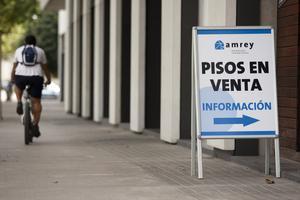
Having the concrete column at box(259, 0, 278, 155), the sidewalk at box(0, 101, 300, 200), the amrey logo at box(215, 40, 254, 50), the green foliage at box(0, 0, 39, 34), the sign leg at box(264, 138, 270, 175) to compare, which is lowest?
the sidewalk at box(0, 101, 300, 200)

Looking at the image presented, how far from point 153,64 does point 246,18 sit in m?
5.53

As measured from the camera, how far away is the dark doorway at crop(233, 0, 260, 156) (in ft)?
33.2

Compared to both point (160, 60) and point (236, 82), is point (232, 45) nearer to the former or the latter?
point (236, 82)

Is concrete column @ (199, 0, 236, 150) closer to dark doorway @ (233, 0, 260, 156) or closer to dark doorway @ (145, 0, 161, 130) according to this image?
dark doorway @ (233, 0, 260, 156)

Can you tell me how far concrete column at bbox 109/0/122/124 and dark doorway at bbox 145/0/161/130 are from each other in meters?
2.03

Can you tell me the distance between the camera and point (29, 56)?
12.6 meters

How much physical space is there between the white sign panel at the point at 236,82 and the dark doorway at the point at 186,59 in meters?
4.33

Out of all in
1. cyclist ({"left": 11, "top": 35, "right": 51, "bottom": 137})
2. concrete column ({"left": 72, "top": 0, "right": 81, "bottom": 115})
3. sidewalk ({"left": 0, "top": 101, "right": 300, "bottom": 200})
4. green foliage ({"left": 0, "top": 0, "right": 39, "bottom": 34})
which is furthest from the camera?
green foliage ({"left": 0, "top": 0, "right": 39, "bottom": 34})

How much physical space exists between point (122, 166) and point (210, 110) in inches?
71.1

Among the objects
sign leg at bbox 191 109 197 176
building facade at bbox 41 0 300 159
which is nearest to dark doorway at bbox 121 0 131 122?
building facade at bbox 41 0 300 159

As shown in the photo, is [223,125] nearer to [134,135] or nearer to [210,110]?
[210,110]

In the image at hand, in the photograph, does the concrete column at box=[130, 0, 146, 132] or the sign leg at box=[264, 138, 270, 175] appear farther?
the concrete column at box=[130, 0, 146, 132]

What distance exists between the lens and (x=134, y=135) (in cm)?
1514

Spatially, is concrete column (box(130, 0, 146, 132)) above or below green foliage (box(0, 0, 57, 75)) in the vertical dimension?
below
